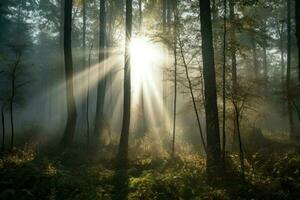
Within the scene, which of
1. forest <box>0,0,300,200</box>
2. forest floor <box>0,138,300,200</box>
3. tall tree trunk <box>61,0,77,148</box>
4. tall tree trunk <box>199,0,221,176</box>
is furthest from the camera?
tall tree trunk <box>61,0,77,148</box>

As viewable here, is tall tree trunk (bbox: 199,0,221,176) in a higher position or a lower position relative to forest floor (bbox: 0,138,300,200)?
higher

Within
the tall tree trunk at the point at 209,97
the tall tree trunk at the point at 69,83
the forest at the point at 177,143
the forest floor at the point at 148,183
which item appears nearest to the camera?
the forest floor at the point at 148,183

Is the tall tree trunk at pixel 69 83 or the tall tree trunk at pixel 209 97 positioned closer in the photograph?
the tall tree trunk at pixel 209 97

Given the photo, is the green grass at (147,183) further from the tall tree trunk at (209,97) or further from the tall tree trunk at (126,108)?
the tall tree trunk at (126,108)

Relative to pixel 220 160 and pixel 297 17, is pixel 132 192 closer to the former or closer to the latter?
pixel 220 160

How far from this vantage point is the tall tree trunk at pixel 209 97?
458 inches

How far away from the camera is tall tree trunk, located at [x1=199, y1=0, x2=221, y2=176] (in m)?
11.6

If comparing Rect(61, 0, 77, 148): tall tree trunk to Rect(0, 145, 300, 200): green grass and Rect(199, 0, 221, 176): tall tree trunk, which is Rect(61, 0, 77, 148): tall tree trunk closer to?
Rect(0, 145, 300, 200): green grass

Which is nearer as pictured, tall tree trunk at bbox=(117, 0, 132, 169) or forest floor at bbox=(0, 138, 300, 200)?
forest floor at bbox=(0, 138, 300, 200)

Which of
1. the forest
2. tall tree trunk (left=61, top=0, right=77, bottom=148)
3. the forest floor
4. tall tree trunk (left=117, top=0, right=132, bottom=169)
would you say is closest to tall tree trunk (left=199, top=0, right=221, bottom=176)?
the forest

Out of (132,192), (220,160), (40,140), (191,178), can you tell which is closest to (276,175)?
(220,160)

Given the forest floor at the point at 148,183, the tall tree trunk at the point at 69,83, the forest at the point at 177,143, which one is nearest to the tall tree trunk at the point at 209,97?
the forest at the point at 177,143

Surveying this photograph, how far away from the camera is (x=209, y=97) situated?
12.0 metres

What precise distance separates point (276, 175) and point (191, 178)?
2.54 m
